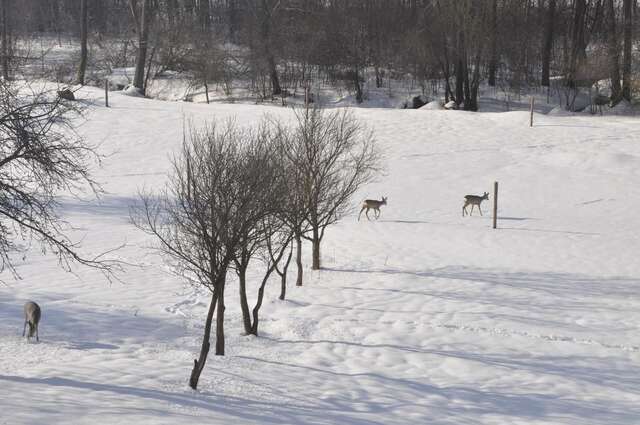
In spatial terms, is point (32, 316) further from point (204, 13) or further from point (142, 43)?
point (204, 13)

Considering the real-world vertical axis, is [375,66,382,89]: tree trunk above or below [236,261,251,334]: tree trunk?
above

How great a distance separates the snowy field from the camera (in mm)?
10117

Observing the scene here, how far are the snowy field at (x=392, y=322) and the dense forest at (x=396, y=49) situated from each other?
13.1m

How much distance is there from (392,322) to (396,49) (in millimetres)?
37605

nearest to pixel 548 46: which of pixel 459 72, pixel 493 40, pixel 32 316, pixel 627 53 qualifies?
pixel 493 40

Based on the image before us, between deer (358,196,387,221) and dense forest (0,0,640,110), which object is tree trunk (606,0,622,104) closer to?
dense forest (0,0,640,110)

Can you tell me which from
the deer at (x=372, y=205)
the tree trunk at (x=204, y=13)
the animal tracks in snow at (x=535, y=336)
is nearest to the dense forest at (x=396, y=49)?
the tree trunk at (x=204, y=13)

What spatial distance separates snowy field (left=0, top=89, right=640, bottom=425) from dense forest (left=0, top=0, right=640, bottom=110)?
13106 mm

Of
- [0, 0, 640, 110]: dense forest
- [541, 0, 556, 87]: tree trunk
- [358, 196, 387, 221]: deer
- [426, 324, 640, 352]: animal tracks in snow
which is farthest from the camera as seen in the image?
[541, 0, 556, 87]: tree trunk

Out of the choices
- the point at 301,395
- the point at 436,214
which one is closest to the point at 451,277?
the point at 436,214

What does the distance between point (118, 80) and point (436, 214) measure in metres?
30.8

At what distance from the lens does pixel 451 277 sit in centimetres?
1797

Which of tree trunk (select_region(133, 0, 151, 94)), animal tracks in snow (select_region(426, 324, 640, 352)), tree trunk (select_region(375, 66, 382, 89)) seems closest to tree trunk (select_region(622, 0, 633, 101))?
tree trunk (select_region(375, 66, 382, 89))

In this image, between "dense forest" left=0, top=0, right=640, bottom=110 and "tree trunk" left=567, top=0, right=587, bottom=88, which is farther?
"tree trunk" left=567, top=0, right=587, bottom=88
